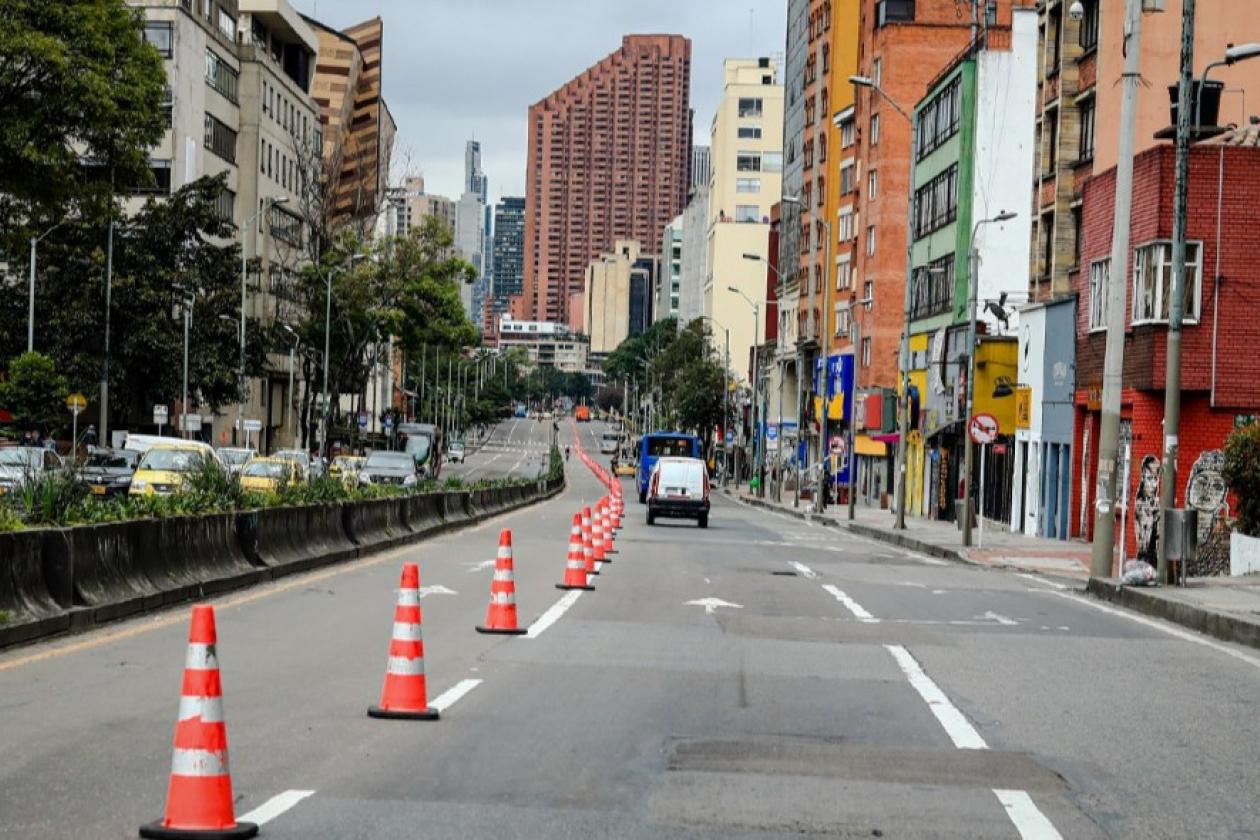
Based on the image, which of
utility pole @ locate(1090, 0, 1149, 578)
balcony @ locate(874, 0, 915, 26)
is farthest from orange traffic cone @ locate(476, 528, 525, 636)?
balcony @ locate(874, 0, 915, 26)

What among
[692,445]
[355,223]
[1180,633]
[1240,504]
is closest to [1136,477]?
[1240,504]

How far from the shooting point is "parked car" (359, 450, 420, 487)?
54.9m

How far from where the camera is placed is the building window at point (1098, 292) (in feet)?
140

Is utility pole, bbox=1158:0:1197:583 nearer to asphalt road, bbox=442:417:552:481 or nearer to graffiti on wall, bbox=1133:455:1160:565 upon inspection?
graffiti on wall, bbox=1133:455:1160:565

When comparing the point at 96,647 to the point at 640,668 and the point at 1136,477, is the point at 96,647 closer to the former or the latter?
the point at 640,668

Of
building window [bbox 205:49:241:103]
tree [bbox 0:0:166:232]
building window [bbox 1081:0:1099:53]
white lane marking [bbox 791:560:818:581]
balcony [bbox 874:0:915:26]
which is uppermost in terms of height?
balcony [bbox 874:0:915:26]

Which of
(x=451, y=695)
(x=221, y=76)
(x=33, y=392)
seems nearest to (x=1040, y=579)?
(x=451, y=695)

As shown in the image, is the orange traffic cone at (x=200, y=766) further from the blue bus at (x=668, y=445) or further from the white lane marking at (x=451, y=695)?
the blue bus at (x=668, y=445)

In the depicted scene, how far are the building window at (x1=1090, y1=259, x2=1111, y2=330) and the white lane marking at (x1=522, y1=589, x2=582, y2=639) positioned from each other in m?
23.1

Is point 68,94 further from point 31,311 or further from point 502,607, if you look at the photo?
point 31,311

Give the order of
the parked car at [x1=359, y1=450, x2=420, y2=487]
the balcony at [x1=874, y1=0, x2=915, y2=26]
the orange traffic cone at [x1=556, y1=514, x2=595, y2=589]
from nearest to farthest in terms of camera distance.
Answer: the orange traffic cone at [x1=556, y1=514, x2=595, y2=589]
the parked car at [x1=359, y1=450, x2=420, y2=487]
the balcony at [x1=874, y1=0, x2=915, y2=26]

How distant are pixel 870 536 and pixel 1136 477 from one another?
13.7 m

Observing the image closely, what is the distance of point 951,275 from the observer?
221 ft

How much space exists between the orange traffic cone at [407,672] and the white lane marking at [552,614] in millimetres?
5585
